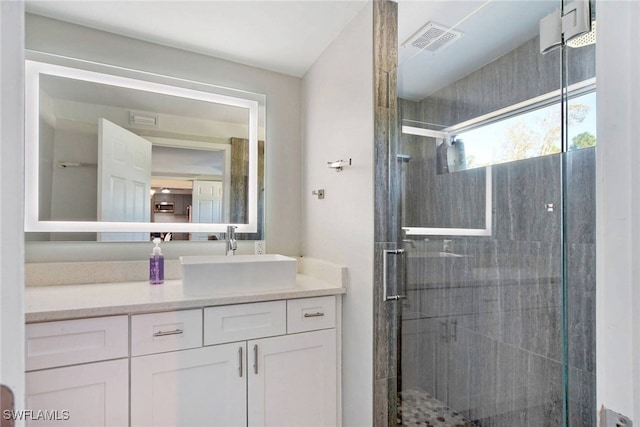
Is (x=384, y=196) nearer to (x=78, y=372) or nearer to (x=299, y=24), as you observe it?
(x=299, y=24)

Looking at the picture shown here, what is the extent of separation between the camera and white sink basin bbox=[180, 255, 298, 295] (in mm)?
1542

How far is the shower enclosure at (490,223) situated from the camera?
1582mm

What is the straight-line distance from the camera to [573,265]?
162cm

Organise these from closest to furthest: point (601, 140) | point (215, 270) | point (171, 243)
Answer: point (601, 140) → point (215, 270) → point (171, 243)

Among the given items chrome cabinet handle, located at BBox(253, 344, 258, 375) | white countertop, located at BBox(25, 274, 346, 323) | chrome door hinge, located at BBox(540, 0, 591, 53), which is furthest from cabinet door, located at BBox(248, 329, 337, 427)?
chrome door hinge, located at BBox(540, 0, 591, 53)

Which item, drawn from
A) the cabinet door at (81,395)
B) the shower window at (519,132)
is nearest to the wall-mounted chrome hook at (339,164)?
the shower window at (519,132)

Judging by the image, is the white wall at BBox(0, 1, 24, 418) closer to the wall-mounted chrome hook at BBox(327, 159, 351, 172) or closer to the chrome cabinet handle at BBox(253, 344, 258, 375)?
the chrome cabinet handle at BBox(253, 344, 258, 375)

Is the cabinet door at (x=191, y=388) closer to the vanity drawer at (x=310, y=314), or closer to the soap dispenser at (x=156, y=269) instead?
the vanity drawer at (x=310, y=314)

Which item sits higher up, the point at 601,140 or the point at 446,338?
the point at 601,140

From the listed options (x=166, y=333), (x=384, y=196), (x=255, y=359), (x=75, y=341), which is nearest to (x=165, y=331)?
(x=166, y=333)

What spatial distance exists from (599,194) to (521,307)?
1686mm

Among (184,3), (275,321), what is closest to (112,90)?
(184,3)

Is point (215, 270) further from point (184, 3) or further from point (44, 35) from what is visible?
point (44, 35)

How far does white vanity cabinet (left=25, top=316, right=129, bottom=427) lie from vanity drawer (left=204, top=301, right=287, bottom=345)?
344 millimetres
